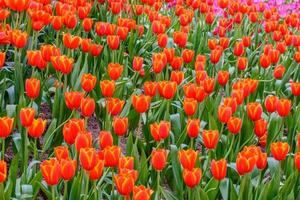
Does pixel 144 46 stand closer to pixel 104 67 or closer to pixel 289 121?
pixel 104 67

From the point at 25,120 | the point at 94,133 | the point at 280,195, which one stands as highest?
the point at 25,120

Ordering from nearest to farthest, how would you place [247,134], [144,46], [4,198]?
[4,198] → [247,134] → [144,46]

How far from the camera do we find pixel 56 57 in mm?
3387

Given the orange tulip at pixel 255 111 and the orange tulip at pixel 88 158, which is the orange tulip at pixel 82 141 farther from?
the orange tulip at pixel 255 111

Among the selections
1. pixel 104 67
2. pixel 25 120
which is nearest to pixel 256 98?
pixel 104 67

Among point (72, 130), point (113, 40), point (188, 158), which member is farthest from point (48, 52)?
point (188, 158)

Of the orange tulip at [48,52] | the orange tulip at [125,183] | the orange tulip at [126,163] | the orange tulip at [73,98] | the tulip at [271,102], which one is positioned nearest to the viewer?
the orange tulip at [125,183]

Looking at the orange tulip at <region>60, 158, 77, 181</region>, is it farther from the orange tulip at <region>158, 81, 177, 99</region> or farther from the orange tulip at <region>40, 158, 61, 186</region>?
the orange tulip at <region>158, 81, 177, 99</region>

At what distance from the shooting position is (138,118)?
12.3ft

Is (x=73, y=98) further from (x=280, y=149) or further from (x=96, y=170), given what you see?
(x=280, y=149)

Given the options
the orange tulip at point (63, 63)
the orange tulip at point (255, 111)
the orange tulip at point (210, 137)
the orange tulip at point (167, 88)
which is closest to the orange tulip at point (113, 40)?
the orange tulip at point (63, 63)

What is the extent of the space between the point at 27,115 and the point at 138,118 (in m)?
1.16

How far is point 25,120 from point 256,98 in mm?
2110

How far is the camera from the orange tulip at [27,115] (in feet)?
8.72
